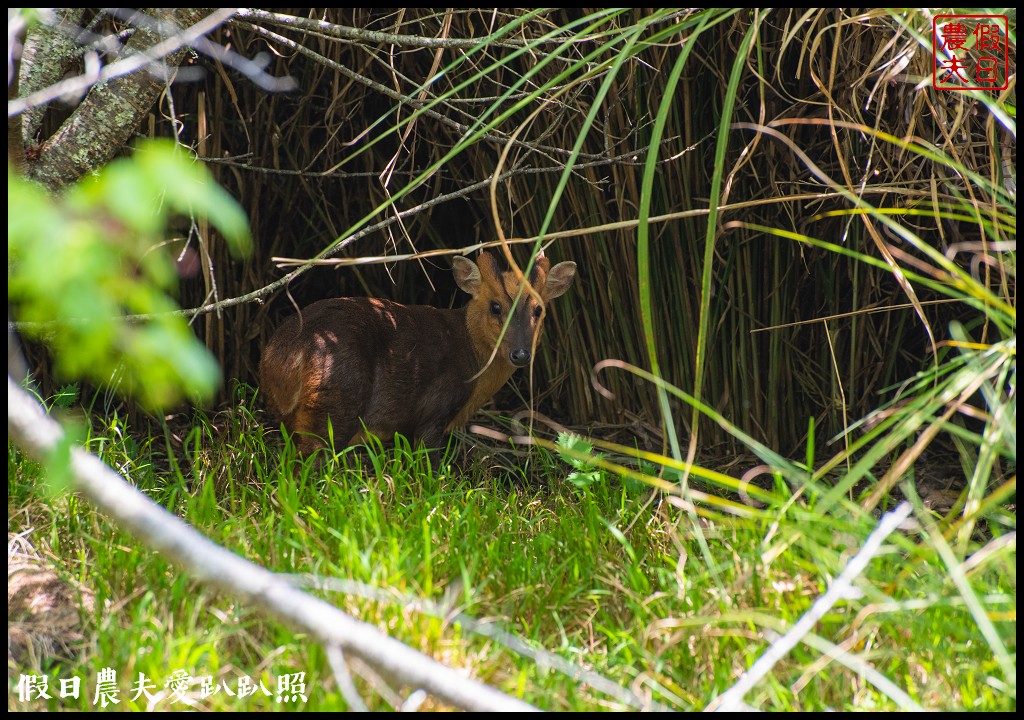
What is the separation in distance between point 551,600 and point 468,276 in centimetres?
235

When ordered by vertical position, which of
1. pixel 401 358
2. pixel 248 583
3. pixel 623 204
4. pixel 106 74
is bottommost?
pixel 401 358

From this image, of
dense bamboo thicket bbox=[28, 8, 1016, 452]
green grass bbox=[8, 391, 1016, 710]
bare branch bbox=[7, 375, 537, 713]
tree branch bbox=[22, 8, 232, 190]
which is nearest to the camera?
bare branch bbox=[7, 375, 537, 713]

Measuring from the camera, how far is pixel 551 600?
266cm

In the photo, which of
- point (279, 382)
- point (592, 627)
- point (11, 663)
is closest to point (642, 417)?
point (279, 382)

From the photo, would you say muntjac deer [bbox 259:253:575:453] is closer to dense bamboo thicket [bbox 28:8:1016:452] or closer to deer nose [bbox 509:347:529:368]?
deer nose [bbox 509:347:529:368]

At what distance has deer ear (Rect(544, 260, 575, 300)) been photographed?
4.38 m

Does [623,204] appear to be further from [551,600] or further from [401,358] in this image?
[551,600]

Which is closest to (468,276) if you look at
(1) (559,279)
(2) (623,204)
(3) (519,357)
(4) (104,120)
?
(1) (559,279)

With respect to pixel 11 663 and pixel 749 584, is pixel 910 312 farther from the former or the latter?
pixel 11 663

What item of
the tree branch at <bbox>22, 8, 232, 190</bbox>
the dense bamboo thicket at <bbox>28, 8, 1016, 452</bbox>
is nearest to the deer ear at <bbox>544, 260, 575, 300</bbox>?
the dense bamboo thicket at <bbox>28, 8, 1016, 452</bbox>

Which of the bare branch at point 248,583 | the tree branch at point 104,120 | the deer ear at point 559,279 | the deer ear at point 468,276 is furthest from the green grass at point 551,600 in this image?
the deer ear at point 468,276

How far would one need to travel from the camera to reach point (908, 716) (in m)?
1.93

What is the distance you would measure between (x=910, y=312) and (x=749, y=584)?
8.07ft

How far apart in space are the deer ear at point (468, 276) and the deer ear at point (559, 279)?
1.32ft
